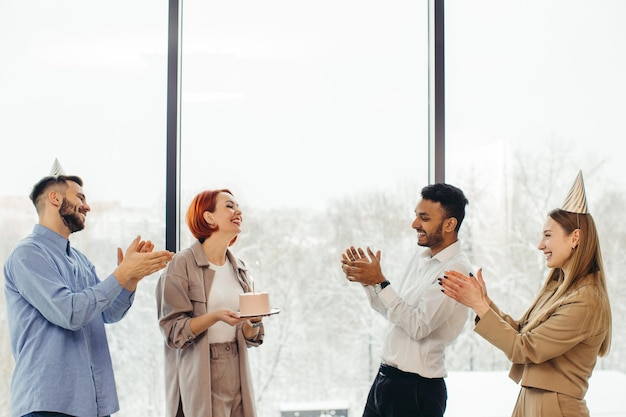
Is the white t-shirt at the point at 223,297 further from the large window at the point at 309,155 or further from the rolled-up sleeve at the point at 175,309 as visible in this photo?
the large window at the point at 309,155

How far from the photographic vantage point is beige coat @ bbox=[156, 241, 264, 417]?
2168 mm

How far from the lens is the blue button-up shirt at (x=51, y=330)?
196cm

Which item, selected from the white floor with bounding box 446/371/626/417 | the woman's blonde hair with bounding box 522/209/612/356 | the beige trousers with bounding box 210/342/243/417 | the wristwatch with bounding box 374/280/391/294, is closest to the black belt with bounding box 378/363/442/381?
the wristwatch with bounding box 374/280/391/294

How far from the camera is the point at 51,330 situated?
6.59 ft

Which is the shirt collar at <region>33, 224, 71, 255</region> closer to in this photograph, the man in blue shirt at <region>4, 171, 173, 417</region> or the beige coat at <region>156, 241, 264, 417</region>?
the man in blue shirt at <region>4, 171, 173, 417</region>

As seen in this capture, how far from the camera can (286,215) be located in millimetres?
2812

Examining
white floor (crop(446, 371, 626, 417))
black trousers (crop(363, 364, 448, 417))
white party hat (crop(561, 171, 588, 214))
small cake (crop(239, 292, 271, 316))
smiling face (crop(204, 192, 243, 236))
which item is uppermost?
white party hat (crop(561, 171, 588, 214))

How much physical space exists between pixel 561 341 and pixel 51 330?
1.64 m

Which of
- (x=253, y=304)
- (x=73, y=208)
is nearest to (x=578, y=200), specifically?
(x=253, y=304)

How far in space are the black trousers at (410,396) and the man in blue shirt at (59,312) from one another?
95 centimetres

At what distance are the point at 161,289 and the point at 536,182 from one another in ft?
5.98

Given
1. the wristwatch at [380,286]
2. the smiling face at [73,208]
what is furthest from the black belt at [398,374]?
the smiling face at [73,208]

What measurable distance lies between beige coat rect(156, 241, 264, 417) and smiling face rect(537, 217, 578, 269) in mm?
1120

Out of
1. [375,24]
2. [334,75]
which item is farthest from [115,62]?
[375,24]
